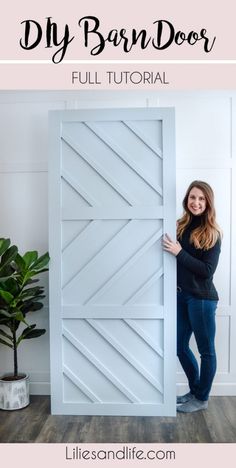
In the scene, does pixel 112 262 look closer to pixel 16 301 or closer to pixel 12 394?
pixel 16 301

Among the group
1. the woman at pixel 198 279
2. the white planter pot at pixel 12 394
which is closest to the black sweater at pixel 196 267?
the woman at pixel 198 279

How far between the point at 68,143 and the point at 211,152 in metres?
1.11

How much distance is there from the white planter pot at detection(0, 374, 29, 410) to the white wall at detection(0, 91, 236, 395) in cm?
29

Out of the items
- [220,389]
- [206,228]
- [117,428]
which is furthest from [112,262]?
[220,389]

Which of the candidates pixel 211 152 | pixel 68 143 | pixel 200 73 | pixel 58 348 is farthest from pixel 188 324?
pixel 200 73

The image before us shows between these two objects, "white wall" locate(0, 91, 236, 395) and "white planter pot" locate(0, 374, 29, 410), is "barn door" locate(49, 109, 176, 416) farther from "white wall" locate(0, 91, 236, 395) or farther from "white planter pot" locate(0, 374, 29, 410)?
"white wall" locate(0, 91, 236, 395)

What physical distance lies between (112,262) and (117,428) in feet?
3.55

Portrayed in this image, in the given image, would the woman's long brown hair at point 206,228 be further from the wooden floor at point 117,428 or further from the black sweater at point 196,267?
the wooden floor at point 117,428

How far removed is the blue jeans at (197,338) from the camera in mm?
2926

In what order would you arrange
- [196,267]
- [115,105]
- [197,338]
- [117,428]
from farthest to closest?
[115,105] < [197,338] < [196,267] < [117,428]

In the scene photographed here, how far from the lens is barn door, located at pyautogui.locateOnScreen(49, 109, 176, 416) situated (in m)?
2.86

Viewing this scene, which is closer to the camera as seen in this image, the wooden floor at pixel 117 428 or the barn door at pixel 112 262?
the wooden floor at pixel 117 428

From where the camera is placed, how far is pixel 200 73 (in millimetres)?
3129

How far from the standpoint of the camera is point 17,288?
2.98 meters
